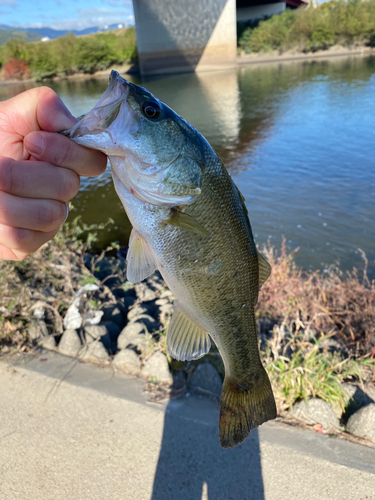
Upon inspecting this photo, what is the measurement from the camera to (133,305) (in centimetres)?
471

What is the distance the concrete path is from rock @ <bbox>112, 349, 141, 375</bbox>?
0.76 feet

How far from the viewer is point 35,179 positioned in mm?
1542

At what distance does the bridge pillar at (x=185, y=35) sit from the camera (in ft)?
135

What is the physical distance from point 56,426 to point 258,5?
64.4 m

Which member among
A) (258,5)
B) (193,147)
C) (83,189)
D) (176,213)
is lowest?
(83,189)

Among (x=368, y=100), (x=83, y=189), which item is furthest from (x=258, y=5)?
(x=83, y=189)

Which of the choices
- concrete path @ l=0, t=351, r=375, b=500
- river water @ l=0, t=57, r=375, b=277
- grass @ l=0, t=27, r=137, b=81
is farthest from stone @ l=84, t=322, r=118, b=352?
grass @ l=0, t=27, r=137, b=81

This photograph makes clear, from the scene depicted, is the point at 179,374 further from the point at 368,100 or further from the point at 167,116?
the point at 368,100

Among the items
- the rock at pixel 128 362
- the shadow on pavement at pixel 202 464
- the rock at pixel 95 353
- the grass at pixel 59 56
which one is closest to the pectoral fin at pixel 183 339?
the shadow on pavement at pixel 202 464

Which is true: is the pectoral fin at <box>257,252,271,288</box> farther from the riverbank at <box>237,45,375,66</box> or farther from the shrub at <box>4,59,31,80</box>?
the shrub at <box>4,59,31,80</box>

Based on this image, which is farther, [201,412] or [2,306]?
A: [2,306]

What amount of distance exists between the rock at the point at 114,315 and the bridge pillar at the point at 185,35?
4574cm

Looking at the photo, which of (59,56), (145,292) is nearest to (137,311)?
(145,292)

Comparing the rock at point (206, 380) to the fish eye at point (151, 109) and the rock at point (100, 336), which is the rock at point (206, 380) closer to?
the rock at point (100, 336)
